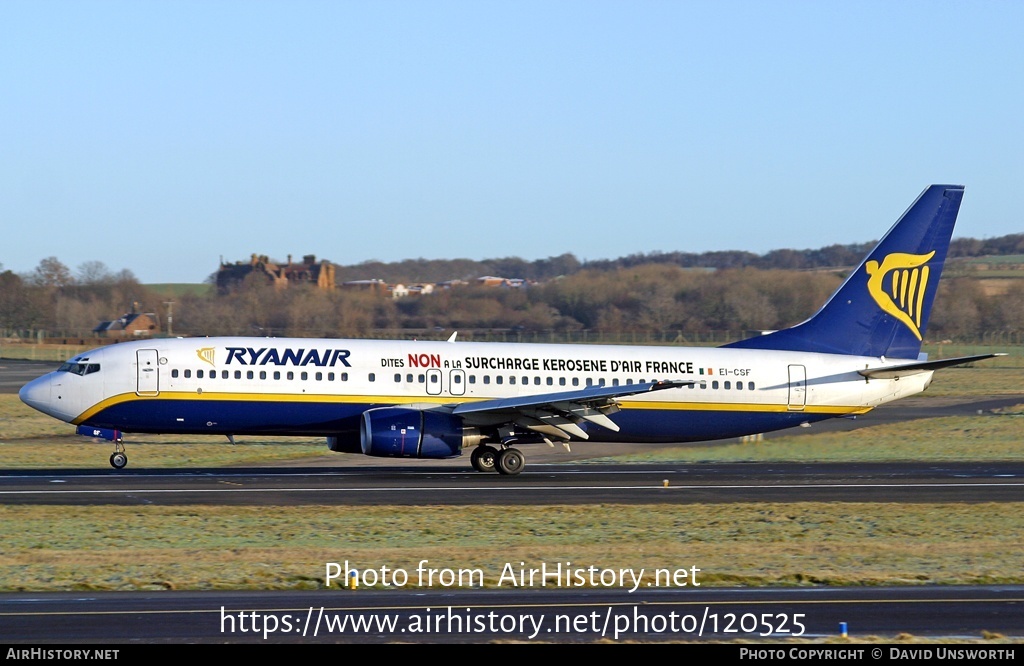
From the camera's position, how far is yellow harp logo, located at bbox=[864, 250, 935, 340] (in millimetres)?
36594

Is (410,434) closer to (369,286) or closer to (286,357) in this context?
(286,357)

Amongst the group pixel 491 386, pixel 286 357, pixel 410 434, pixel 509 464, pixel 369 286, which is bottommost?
pixel 509 464

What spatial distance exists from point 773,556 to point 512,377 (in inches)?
552

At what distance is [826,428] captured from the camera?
163 feet

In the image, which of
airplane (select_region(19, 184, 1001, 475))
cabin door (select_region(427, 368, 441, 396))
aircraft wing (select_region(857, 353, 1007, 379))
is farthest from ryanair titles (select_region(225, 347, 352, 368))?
aircraft wing (select_region(857, 353, 1007, 379))

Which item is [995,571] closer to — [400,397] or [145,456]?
[400,397]

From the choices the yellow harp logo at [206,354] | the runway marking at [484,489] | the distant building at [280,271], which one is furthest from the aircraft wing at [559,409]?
the distant building at [280,271]

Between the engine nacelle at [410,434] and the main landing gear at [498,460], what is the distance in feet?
4.70

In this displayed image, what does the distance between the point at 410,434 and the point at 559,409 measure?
165 inches

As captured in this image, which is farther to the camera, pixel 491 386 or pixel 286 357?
pixel 491 386

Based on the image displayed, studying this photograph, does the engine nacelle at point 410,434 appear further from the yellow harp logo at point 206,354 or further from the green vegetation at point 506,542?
the green vegetation at point 506,542

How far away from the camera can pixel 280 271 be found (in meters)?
134

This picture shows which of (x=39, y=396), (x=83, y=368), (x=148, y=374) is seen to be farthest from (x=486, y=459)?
(x=39, y=396)

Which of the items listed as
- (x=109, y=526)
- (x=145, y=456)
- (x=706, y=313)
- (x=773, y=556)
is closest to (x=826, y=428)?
(x=145, y=456)
